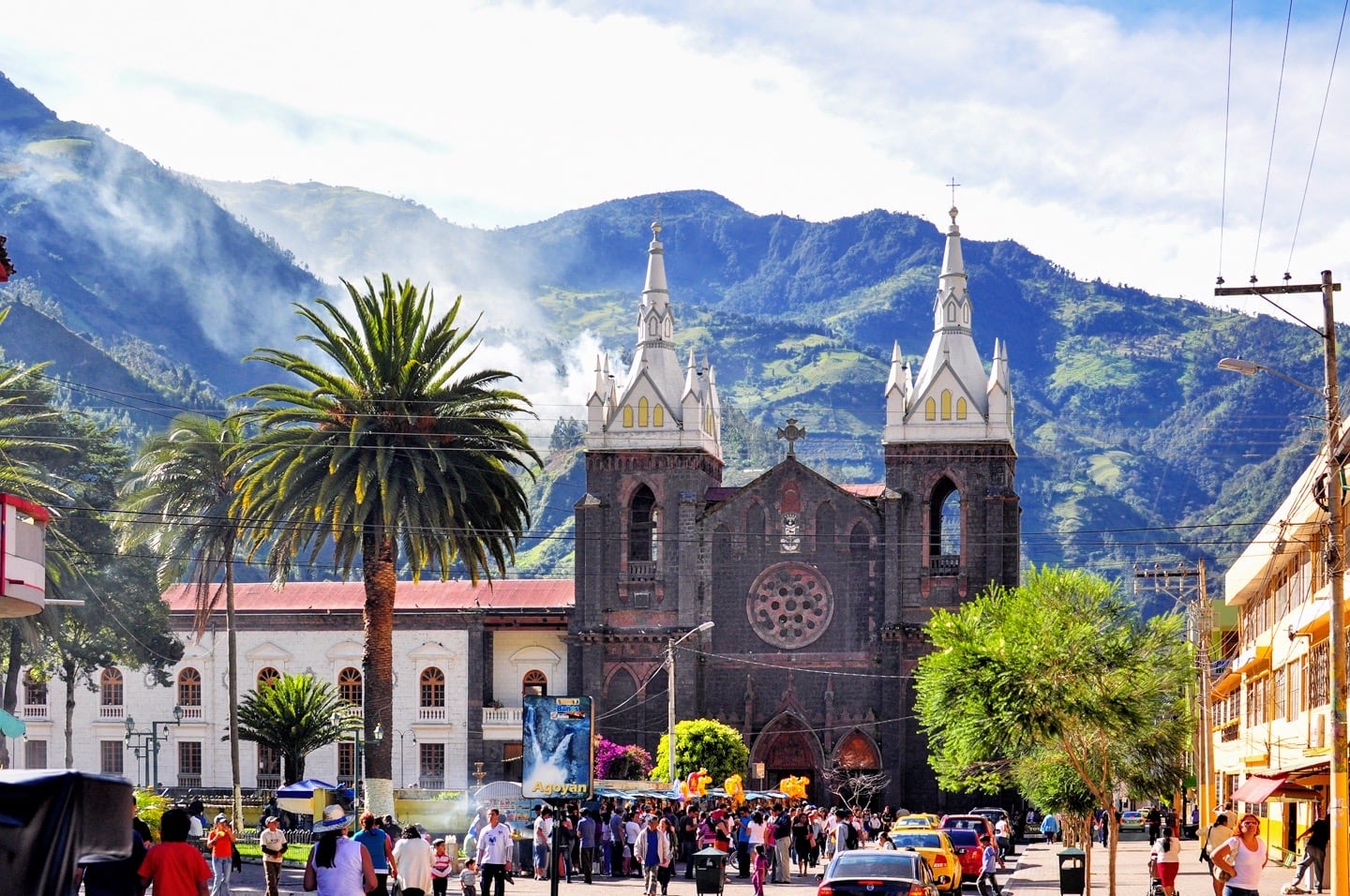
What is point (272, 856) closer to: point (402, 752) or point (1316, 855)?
point (1316, 855)

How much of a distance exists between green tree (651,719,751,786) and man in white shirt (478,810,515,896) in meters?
42.2

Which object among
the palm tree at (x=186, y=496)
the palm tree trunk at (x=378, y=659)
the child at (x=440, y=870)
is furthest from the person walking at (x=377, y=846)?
the palm tree at (x=186, y=496)

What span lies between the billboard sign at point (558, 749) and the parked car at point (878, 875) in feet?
42.0

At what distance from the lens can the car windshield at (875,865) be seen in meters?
27.5

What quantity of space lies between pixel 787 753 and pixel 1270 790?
134 feet

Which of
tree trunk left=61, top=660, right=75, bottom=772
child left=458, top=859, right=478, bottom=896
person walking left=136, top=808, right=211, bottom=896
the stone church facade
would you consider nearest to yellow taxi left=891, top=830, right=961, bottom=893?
child left=458, top=859, right=478, bottom=896

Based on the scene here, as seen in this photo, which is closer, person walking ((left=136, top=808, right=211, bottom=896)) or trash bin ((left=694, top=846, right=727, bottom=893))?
person walking ((left=136, top=808, right=211, bottom=896))

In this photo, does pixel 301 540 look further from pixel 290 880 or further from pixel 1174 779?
pixel 1174 779

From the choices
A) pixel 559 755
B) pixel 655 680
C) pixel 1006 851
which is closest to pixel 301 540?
pixel 559 755

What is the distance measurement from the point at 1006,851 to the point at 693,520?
23.9m

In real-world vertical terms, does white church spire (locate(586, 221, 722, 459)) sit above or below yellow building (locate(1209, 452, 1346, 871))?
above

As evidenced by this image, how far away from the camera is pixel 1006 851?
209 feet

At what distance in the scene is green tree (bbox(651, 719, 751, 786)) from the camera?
75750mm

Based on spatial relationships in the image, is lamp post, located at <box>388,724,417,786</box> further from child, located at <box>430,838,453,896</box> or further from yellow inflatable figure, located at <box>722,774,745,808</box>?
child, located at <box>430,838,453,896</box>
